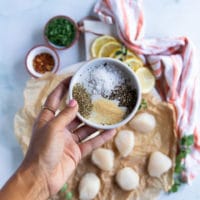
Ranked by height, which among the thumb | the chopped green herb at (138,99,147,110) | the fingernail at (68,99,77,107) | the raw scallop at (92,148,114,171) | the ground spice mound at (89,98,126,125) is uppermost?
the fingernail at (68,99,77,107)

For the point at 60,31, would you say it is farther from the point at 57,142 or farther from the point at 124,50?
the point at 57,142

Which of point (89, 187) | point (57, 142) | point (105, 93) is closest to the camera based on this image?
point (57, 142)

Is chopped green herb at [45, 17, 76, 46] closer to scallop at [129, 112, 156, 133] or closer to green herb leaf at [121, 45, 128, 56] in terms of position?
green herb leaf at [121, 45, 128, 56]

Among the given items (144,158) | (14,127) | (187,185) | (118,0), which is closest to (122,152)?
(144,158)

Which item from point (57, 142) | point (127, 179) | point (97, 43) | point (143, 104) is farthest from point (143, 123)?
point (57, 142)

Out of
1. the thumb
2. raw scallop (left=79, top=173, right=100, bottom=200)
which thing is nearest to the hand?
the thumb

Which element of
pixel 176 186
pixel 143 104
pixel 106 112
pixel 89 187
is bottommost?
pixel 176 186

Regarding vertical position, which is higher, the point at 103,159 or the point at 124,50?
the point at 124,50
